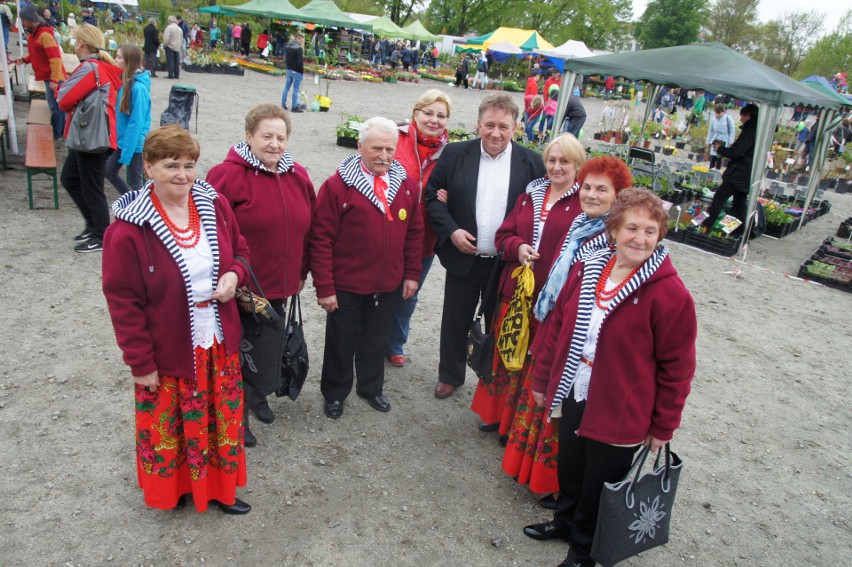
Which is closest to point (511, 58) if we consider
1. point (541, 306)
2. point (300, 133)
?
point (300, 133)

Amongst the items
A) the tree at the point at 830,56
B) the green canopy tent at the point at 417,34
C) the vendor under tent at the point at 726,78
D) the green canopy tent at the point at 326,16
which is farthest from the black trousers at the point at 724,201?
the tree at the point at 830,56

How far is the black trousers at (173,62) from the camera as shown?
16688 mm

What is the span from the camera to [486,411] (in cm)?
376

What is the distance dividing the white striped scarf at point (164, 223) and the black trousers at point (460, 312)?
170 centimetres

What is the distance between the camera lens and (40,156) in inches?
251

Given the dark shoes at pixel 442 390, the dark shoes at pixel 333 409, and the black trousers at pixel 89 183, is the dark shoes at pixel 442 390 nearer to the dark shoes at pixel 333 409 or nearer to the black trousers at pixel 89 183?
the dark shoes at pixel 333 409

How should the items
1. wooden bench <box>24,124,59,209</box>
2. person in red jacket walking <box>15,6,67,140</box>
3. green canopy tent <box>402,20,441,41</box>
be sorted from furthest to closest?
green canopy tent <box>402,20,441,41</box> → person in red jacket walking <box>15,6,67,140</box> → wooden bench <box>24,124,59,209</box>

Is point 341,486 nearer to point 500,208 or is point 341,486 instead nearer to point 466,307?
point 466,307

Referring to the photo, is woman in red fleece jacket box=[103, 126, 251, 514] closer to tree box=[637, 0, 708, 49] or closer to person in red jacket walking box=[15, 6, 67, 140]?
person in red jacket walking box=[15, 6, 67, 140]

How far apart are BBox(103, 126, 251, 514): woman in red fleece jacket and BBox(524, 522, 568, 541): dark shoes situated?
1.48 m

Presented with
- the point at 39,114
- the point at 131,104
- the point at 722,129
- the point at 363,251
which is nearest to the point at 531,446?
the point at 363,251

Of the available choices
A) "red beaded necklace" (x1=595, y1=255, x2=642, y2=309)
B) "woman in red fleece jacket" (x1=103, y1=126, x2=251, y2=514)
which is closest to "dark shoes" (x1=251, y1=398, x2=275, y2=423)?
"woman in red fleece jacket" (x1=103, y1=126, x2=251, y2=514)

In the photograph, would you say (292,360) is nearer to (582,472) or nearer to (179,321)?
(179,321)

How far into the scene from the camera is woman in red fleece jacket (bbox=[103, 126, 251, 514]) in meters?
2.30
